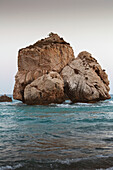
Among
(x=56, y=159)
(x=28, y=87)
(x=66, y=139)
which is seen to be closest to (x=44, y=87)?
(x=28, y=87)

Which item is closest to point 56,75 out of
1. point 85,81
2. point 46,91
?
point 46,91

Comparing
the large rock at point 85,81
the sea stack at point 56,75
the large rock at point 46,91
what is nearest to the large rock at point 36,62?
the sea stack at point 56,75

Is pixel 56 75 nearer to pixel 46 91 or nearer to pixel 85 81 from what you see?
pixel 46 91

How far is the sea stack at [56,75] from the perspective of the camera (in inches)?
1439

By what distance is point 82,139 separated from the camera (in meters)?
9.54

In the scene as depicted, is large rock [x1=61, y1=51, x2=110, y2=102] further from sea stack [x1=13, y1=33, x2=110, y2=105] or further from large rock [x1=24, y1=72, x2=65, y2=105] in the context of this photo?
large rock [x1=24, y1=72, x2=65, y2=105]

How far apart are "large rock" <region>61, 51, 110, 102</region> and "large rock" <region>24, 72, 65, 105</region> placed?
10.2 ft

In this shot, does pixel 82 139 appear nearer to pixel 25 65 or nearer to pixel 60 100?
pixel 60 100

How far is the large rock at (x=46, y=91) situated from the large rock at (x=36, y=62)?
3428 millimetres

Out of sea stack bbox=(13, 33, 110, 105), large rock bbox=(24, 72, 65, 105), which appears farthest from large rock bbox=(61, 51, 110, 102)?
large rock bbox=(24, 72, 65, 105)

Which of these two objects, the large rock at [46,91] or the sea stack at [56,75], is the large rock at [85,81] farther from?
the large rock at [46,91]

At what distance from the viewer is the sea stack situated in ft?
120

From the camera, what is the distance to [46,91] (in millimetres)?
35781

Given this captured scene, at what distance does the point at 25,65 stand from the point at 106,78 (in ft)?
58.7
